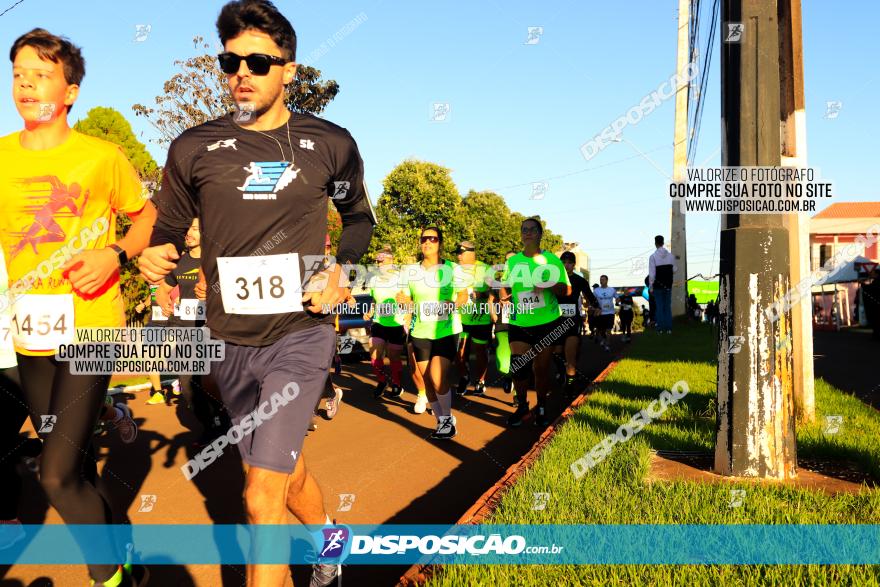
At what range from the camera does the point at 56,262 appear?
3.80 metres

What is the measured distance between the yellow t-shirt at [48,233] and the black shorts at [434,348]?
540 centimetres

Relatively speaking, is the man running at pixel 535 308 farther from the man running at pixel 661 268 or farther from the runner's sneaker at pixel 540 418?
the man running at pixel 661 268

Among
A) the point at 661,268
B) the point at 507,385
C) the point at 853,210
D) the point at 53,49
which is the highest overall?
the point at 853,210

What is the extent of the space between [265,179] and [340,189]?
0.45m

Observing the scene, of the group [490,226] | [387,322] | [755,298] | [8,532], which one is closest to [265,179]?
[8,532]

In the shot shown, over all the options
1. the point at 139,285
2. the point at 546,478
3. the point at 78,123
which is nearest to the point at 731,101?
the point at 546,478

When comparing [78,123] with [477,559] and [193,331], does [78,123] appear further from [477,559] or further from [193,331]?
[477,559]

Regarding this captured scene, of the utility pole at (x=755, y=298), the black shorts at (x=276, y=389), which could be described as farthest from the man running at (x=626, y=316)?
the black shorts at (x=276, y=389)

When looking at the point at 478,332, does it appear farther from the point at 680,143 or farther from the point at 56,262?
the point at 680,143

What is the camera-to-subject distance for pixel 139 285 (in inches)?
789

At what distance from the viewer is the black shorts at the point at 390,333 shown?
1205cm

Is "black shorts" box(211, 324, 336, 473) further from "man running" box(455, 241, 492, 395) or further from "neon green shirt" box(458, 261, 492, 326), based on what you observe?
"man running" box(455, 241, 492, 395)

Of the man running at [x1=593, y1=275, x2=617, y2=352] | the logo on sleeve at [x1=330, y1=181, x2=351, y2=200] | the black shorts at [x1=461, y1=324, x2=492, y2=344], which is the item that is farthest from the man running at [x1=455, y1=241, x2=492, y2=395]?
the logo on sleeve at [x1=330, y1=181, x2=351, y2=200]

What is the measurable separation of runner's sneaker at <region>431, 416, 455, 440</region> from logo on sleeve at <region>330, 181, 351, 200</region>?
4916 millimetres
